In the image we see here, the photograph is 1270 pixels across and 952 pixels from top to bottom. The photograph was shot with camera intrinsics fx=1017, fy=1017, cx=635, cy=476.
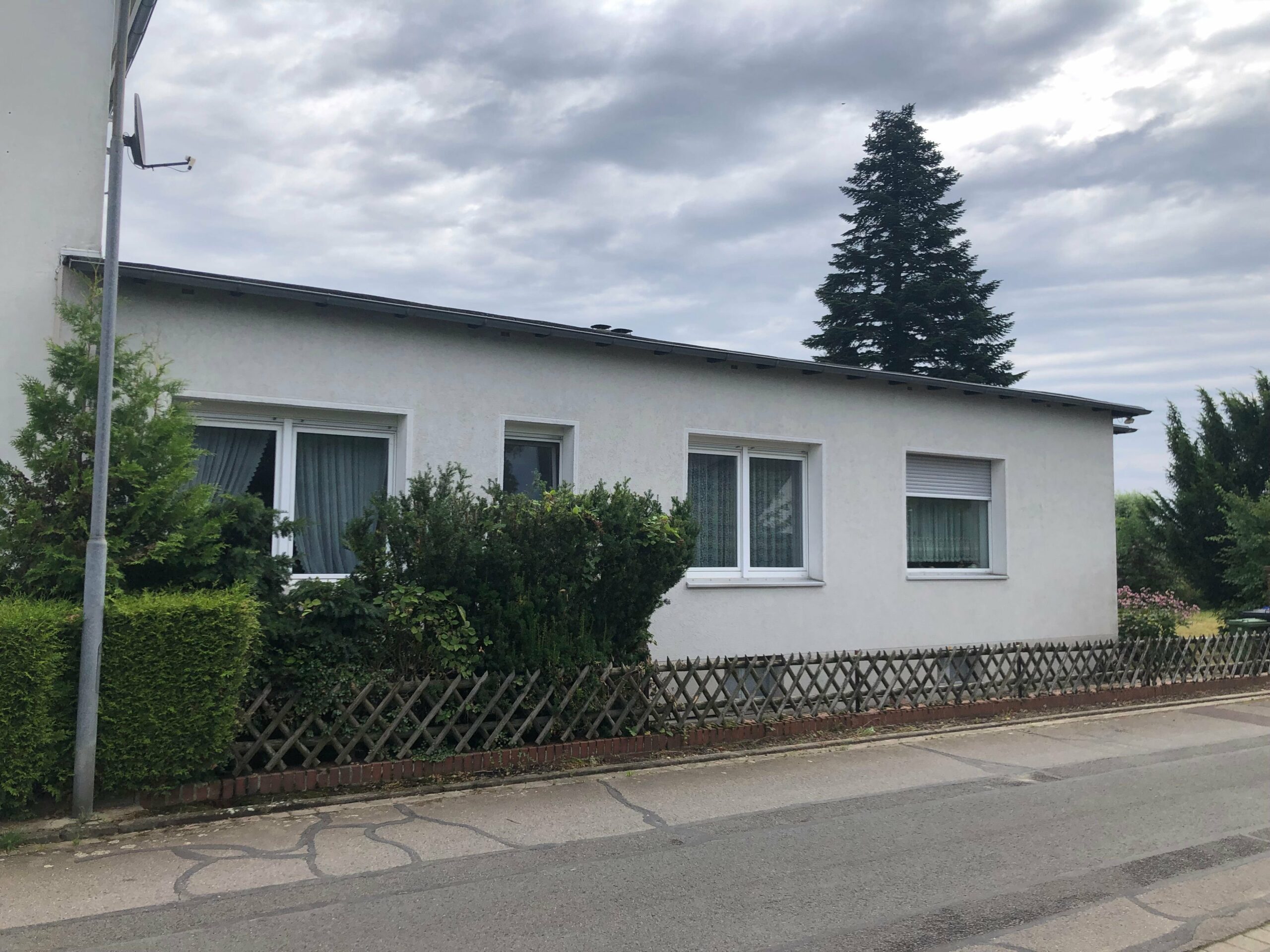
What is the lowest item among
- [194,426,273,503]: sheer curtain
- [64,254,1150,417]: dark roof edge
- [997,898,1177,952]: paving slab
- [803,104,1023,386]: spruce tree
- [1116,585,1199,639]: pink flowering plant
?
[997,898,1177,952]: paving slab

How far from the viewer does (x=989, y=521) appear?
47.4 feet

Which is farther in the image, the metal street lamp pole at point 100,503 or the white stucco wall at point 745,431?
the white stucco wall at point 745,431

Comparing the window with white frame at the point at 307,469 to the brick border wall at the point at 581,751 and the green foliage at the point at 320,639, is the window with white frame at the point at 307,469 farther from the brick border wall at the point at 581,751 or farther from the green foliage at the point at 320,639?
the brick border wall at the point at 581,751

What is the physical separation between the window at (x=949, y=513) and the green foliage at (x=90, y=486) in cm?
929

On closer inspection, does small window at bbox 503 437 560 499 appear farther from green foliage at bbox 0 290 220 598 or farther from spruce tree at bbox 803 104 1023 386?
spruce tree at bbox 803 104 1023 386

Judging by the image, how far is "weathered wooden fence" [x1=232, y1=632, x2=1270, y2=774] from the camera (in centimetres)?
752

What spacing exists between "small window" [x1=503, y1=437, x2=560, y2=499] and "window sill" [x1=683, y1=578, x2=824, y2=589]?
1927 mm

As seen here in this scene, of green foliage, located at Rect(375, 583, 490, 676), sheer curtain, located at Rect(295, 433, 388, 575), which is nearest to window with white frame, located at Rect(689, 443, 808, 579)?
sheer curtain, located at Rect(295, 433, 388, 575)

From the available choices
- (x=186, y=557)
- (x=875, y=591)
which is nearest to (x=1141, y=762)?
(x=875, y=591)

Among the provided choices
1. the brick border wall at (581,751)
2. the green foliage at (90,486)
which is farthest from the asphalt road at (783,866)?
the green foliage at (90,486)

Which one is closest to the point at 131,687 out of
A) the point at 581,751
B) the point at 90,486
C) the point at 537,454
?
the point at 90,486

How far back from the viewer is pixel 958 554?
14.2m

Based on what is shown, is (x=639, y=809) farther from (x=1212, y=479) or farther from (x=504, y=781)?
(x=1212, y=479)

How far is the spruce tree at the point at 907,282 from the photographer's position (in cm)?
4066
